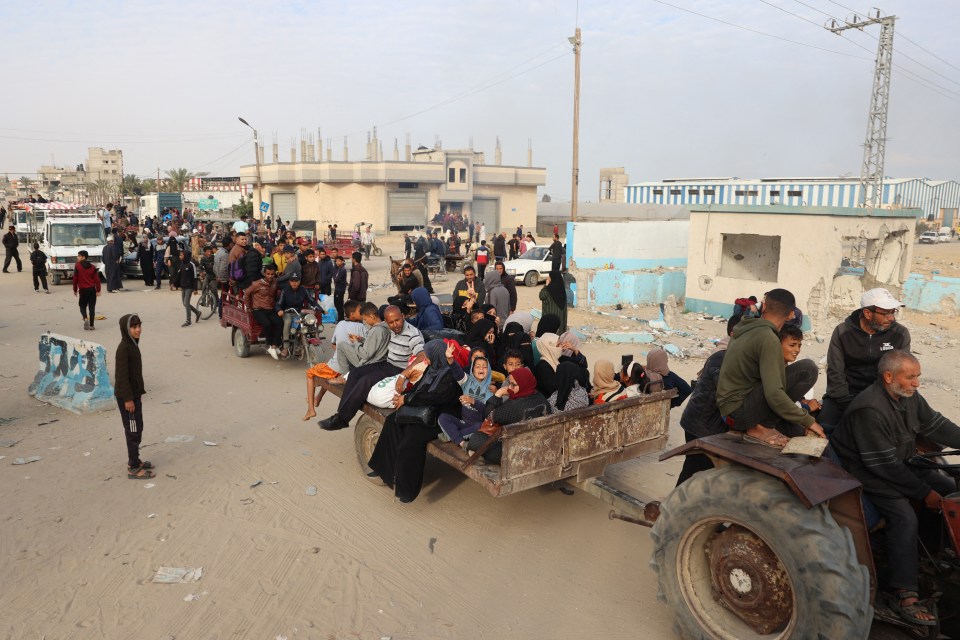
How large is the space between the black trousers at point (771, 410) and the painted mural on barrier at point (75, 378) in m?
7.87

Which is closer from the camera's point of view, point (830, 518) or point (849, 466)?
point (830, 518)

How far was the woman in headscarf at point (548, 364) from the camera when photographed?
6.36m

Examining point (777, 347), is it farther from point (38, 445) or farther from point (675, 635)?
point (38, 445)

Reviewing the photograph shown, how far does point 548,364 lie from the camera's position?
21.7 feet

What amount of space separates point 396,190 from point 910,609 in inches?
1869

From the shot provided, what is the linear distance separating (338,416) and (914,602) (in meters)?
4.80

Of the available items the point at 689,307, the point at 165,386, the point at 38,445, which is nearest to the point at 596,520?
the point at 38,445

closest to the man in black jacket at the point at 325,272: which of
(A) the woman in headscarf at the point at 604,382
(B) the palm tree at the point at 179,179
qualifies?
(A) the woman in headscarf at the point at 604,382

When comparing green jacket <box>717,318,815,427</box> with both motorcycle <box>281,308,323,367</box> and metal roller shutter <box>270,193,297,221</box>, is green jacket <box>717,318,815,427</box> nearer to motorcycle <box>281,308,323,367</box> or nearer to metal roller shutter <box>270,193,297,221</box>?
motorcycle <box>281,308,323,367</box>

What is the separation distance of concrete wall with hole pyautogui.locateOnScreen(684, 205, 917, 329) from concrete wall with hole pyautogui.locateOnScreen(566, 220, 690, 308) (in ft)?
3.43

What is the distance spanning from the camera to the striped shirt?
23.0ft

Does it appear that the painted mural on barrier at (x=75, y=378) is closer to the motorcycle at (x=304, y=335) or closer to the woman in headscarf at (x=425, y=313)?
the motorcycle at (x=304, y=335)

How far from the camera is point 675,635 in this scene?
4379 mm

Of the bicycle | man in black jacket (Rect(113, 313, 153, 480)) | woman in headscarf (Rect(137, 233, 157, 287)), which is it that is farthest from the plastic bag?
woman in headscarf (Rect(137, 233, 157, 287))
